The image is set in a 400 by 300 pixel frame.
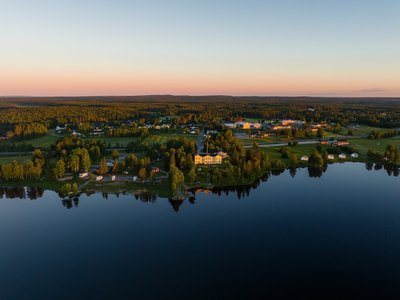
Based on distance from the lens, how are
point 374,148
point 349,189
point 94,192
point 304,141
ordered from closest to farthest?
point 94,192, point 349,189, point 374,148, point 304,141

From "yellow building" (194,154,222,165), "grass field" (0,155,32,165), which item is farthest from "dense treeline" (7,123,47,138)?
"yellow building" (194,154,222,165)

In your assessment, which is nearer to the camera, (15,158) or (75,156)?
(75,156)

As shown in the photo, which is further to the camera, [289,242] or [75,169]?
[75,169]

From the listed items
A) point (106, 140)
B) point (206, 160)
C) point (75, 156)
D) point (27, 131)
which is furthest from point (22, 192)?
point (27, 131)

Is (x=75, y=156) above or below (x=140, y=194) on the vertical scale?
above

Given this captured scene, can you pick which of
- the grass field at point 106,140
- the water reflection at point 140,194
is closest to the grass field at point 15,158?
the grass field at point 106,140

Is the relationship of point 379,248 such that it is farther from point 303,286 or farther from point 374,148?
point 374,148

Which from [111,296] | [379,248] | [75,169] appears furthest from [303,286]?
[75,169]

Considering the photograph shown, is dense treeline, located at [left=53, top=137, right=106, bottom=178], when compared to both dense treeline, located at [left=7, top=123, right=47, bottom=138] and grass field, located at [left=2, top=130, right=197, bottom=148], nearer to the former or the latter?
grass field, located at [left=2, top=130, right=197, bottom=148]

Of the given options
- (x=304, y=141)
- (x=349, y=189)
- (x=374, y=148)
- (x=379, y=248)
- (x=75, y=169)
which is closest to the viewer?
(x=379, y=248)

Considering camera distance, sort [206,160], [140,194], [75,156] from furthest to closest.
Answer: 1. [206,160]
2. [75,156]
3. [140,194]

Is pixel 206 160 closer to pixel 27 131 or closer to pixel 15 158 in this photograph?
pixel 15 158
